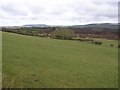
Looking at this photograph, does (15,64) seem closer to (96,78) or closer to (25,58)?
(25,58)

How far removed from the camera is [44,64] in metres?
19.5

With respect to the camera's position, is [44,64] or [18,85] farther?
[44,64]

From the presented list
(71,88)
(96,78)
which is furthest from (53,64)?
(71,88)

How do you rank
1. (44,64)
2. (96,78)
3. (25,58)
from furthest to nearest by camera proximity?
(25,58)
(44,64)
(96,78)

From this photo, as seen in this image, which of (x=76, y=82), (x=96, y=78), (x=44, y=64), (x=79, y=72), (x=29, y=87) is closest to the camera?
(x=29, y=87)

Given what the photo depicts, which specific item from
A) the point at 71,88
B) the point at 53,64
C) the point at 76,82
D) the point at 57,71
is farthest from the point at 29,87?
the point at 53,64

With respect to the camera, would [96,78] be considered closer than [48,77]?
No

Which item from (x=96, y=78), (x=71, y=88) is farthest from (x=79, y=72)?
(x=71, y=88)

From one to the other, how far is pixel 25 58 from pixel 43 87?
824cm

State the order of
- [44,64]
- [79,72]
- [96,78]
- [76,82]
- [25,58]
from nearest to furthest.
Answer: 1. [76,82]
2. [96,78]
3. [79,72]
4. [44,64]
5. [25,58]

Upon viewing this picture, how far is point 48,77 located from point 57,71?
2034 mm

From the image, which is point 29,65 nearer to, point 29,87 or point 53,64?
point 53,64

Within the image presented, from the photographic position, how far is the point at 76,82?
48.4ft

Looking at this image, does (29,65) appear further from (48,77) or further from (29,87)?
(29,87)
